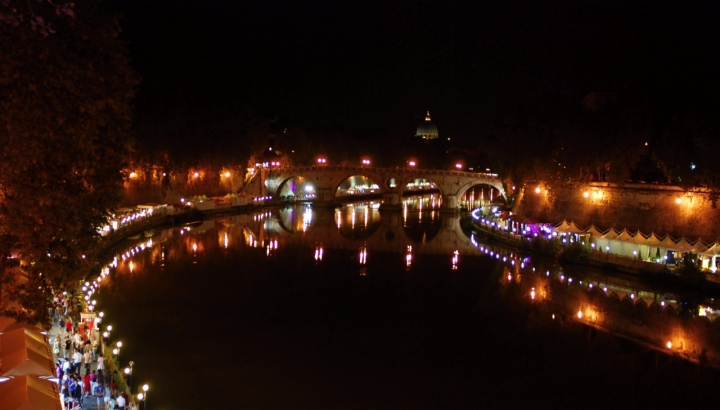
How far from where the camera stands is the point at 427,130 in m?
132

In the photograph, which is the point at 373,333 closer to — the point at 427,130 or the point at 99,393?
the point at 99,393

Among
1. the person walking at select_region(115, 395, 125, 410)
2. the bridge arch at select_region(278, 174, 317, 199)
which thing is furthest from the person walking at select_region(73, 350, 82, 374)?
the bridge arch at select_region(278, 174, 317, 199)

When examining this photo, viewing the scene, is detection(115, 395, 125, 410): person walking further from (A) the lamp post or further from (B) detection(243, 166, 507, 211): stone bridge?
(B) detection(243, 166, 507, 211): stone bridge

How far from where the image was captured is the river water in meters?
14.7

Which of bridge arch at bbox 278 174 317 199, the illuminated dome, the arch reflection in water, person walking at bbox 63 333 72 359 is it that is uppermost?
the illuminated dome

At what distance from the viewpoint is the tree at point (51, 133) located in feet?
31.0

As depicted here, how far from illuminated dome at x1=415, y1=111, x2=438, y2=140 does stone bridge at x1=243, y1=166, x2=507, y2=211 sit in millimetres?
72827

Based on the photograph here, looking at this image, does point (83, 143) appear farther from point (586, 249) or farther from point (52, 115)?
point (586, 249)

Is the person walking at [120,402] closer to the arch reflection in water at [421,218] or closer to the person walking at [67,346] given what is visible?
the person walking at [67,346]

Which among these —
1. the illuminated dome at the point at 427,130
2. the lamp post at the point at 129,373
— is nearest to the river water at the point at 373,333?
the lamp post at the point at 129,373

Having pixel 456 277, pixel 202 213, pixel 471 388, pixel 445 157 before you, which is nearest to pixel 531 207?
pixel 456 277

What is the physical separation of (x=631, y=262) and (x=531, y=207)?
49.0 ft

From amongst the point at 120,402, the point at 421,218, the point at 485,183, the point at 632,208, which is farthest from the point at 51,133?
the point at 485,183

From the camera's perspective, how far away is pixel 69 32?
33.6 feet
